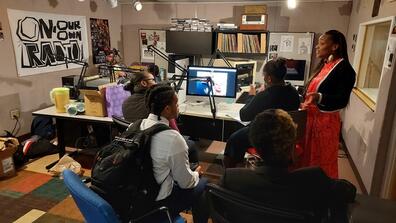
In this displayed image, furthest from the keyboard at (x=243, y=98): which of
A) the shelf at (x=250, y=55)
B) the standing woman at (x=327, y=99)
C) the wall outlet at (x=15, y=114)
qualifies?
the wall outlet at (x=15, y=114)

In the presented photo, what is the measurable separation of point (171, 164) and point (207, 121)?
1710 mm

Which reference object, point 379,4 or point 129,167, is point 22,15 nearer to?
point 129,167

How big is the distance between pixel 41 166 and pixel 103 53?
8.62 feet

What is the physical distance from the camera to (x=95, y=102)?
287 cm

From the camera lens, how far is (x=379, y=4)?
9.32 ft

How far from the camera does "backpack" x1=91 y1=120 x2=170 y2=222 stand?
4.49 feet

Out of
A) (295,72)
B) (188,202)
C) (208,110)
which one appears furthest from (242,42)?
(188,202)

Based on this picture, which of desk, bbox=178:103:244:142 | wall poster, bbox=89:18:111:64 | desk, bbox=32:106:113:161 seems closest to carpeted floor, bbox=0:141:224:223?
desk, bbox=32:106:113:161

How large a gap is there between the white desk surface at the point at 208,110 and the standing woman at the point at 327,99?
2.21 feet

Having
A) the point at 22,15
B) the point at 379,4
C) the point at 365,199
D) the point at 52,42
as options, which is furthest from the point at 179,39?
the point at 365,199

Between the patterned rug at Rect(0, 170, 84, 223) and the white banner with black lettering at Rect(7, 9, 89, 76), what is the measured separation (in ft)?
4.48

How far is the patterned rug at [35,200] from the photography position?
2334 mm

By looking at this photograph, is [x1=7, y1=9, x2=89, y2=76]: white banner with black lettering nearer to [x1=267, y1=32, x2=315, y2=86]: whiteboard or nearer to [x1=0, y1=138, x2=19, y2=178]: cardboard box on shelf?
[x1=0, y1=138, x2=19, y2=178]: cardboard box on shelf

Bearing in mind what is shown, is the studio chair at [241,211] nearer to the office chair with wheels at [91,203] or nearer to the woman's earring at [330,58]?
the office chair with wheels at [91,203]
